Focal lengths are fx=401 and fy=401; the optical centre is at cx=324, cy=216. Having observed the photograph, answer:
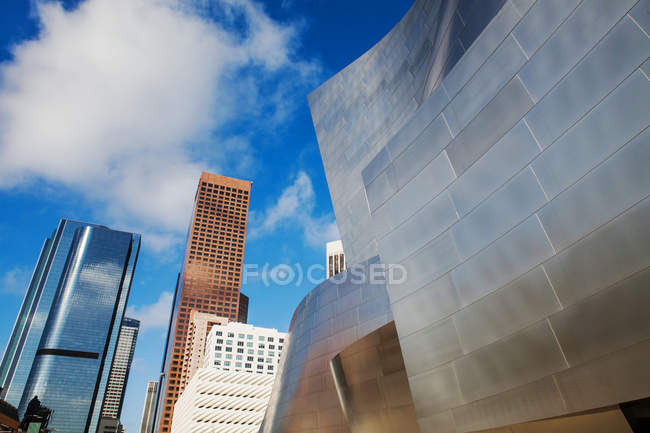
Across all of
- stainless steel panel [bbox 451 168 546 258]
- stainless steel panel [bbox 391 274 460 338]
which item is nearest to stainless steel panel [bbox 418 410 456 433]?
stainless steel panel [bbox 391 274 460 338]

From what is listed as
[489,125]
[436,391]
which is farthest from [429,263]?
[489,125]

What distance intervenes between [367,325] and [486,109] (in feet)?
30.7

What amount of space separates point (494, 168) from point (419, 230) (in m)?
2.02

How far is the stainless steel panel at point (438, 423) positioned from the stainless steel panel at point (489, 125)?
13.8ft

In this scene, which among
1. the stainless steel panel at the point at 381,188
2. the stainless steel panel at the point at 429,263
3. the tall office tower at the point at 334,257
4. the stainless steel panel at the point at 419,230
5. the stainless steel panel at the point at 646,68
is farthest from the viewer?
the tall office tower at the point at 334,257

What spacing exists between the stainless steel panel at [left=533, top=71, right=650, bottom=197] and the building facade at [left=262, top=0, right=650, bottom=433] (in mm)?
19

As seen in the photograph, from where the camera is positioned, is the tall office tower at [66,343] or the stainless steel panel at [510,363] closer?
the stainless steel panel at [510,363]

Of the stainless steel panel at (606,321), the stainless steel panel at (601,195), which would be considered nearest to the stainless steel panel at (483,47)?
the stainless steel panel at (601,195)

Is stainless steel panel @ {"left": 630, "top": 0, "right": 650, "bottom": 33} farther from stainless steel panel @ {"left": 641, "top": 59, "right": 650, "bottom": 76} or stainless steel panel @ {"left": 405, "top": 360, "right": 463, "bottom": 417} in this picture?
stainless steel panel @ {"left": 405, "top": 360, "right": 463, "bottom": 417}

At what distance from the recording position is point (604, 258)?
4.83 meters

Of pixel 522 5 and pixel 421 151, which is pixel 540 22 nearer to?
pixel 522 5

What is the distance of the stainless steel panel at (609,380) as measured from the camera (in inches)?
173

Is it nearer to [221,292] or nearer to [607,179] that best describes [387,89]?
[607,179]

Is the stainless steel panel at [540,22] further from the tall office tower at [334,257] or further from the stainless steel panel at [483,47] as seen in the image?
the tall office tower at [334,257]
